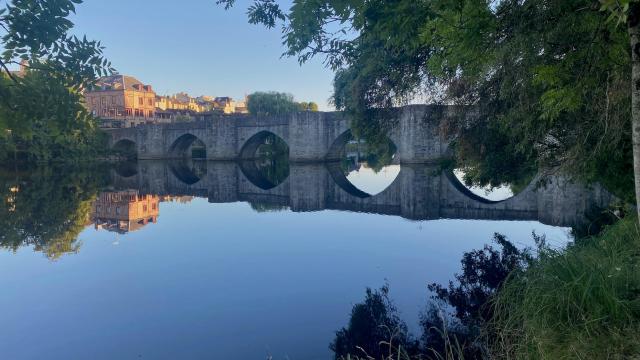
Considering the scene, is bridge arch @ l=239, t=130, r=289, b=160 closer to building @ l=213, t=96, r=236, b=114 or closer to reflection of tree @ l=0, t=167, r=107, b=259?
reflection of tree @ l=0, t=167, r=107, b=259

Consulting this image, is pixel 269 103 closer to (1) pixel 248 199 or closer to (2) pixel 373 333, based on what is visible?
(1) pixel 248 199

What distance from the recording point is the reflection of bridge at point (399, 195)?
47.5 feet

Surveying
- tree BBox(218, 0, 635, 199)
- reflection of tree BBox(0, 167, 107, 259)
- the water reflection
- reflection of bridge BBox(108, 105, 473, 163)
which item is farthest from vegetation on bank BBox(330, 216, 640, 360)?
reflection of bridge BBox(108, 105, 473, 163)

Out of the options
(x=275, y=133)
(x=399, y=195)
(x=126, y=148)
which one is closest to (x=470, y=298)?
(x=399, y=195)

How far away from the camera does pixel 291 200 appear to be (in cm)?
2008

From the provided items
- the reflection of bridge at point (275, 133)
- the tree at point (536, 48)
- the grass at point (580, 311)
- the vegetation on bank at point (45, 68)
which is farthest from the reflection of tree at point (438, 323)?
the reflection of bridge at point (275, 133)

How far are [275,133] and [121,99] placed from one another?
41689mm

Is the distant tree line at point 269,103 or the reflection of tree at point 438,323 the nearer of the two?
the reflection of tree at point 438,323

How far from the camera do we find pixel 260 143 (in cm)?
4894

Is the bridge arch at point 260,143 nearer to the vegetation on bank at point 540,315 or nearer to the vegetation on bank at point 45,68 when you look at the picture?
the vegetation on bank at point 540,315

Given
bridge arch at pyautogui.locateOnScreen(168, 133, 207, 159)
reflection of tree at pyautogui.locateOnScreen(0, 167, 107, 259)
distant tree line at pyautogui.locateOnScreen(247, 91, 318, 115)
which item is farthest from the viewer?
distant tree line at pyautogui.locateOnScreen(247, 91, 318, 115)

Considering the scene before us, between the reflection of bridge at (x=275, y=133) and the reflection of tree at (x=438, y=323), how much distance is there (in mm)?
22720

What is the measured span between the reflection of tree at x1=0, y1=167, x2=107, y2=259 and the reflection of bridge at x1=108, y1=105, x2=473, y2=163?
16.5 meters

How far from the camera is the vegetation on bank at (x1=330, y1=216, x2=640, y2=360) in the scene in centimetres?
353
